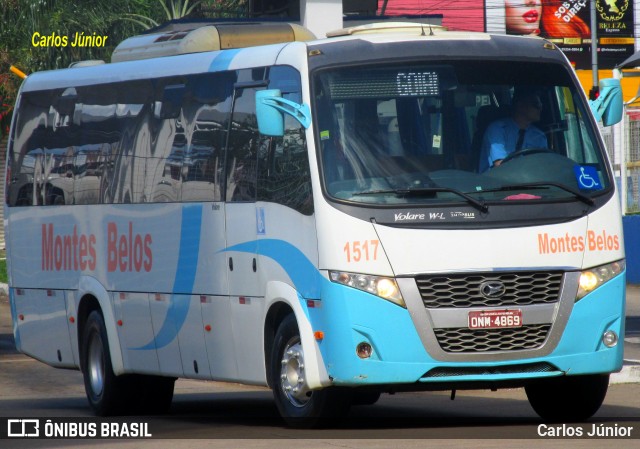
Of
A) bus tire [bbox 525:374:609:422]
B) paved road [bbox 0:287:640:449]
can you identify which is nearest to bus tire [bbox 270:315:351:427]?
paved road [bbox 0:287:640:449]

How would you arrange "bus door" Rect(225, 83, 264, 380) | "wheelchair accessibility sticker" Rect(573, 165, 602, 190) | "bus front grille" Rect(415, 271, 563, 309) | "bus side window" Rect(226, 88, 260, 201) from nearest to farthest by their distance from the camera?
1. "bus front grille" Rect(415, 271, 563, 309)
2. "wheelchair accessibility sticker" Rect(573, 165, 602, 190)
3. "bus door" Rect(225, 83, 264, 380)
4. "bus side window" Rect(226, 88, 260, 201)

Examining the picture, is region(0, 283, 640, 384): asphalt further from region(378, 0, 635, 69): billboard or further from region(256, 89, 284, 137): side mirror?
region(378, 0, 635, 69): billboard

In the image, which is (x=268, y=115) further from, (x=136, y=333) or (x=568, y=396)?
(x=136, y=333)

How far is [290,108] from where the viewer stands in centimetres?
1062

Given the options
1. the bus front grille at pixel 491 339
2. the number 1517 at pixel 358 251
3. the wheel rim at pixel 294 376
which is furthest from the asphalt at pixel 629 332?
the number 1517 at pixel 358 251

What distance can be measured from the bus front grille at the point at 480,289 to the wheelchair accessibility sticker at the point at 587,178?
73 cm

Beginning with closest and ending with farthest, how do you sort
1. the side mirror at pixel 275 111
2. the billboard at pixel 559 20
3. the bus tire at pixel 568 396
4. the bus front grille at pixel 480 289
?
the bus front grille at pixel 480 289 → the side mirror at pixel 275 111 → the bus tire at pixel 568 396 → the billboard at pixel 559 20

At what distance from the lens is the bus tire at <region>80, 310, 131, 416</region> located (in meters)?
13.8

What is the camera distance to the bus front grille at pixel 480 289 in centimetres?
1016

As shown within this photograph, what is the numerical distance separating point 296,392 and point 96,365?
12.7 ft

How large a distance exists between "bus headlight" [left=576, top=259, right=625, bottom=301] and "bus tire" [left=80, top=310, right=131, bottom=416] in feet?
16.3

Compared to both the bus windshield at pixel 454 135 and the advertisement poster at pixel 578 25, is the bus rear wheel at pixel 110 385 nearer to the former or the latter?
the bus windshield at pixel 454 135

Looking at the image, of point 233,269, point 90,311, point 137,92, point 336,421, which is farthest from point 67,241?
point 336,421

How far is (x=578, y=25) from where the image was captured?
2559 inches
